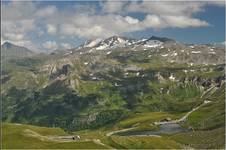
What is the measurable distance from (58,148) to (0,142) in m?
25.8

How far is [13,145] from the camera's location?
191m

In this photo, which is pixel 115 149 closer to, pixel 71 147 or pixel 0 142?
pixel 71 147

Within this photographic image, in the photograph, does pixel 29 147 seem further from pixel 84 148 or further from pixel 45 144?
pixel 84 148

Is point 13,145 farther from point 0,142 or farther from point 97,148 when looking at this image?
point 97,148

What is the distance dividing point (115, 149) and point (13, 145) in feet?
139

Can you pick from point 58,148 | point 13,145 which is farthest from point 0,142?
point 58,148

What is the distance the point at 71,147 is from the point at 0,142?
30.0 metres

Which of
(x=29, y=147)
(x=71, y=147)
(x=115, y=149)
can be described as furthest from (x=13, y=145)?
(x=115, y=149)

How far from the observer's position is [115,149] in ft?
651

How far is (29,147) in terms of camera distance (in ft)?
618

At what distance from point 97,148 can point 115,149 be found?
318 inches

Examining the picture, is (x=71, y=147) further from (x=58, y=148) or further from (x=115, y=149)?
(x=115, y=149)

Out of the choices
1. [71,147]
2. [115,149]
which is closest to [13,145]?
[71,147]

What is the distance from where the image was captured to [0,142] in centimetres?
19562
